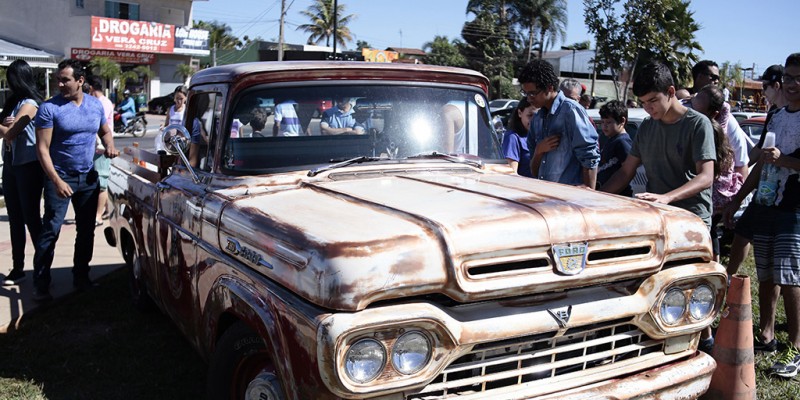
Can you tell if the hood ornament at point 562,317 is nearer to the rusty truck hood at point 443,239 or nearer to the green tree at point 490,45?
the rusty truck hood at point 443,239

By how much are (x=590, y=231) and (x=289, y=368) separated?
1.26 m

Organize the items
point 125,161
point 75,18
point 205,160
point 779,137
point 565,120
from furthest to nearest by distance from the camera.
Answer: point 75,18 < point 125,161 < point 565,120 < point 779,137 < point 205,160

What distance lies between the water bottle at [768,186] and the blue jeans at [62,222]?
5.13 m

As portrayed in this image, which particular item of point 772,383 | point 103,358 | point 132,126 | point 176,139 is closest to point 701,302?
point 772,383

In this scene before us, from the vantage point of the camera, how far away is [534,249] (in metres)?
2.62

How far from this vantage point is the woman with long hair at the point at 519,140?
19.9ft

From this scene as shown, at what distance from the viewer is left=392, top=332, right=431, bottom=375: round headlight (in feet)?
7.86

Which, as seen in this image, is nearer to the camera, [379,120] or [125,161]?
[379,120]

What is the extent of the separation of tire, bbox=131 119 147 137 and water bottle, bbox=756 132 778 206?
22841 mm

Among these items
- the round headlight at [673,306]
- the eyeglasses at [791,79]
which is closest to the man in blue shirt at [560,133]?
the eyeglasses at [791,79]

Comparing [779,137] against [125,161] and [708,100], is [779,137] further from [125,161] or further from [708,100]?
[125,161]

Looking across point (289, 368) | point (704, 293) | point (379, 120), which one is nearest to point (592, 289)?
point (704, 293)

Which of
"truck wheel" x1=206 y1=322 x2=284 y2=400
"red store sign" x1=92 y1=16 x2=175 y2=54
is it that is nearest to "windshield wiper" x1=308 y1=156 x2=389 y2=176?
"truck wheel" x1=206 y1=322 x2=284 y2=400

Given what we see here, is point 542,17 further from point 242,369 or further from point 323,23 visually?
point 242,369
